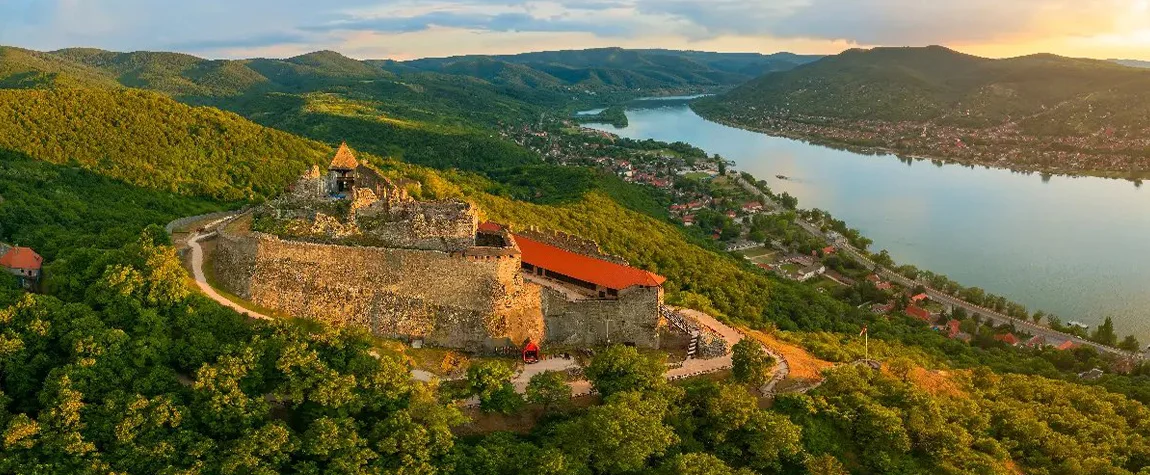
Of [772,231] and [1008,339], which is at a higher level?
[772,231]

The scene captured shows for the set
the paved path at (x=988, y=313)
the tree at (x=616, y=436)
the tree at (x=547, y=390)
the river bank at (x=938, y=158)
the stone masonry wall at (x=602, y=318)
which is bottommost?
the paved path at (x=988, y=313)

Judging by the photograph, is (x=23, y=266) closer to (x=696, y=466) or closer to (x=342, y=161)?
(x=342, y=161)

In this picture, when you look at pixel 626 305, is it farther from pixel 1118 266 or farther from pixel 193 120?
pixel 1118 266

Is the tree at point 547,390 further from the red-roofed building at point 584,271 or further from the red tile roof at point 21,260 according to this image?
the red tile roof at point 21,260

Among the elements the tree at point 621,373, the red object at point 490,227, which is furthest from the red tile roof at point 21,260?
the tree at point 621,373

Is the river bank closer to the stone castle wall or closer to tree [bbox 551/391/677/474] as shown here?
tree [bbox 551/391/677/474]

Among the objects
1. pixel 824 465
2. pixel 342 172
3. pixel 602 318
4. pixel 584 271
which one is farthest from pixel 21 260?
pixel 824 465
